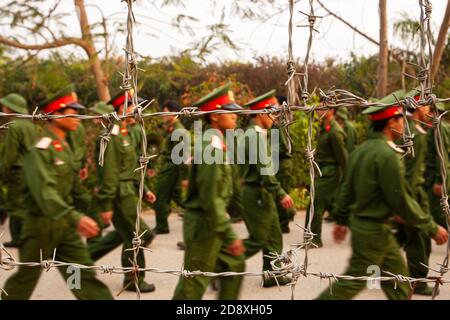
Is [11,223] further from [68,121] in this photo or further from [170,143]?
[68,121]

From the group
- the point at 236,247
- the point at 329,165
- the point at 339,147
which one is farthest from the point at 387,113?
the point at 329,165

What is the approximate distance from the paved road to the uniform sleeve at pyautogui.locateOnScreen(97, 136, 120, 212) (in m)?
0.80

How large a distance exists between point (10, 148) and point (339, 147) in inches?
137

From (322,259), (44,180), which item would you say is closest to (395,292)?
(44,180)

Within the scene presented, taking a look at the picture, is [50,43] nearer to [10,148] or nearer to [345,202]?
[10,148]

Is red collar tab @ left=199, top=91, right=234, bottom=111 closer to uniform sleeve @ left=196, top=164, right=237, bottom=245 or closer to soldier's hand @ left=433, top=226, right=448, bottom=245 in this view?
uniform sleeve @ left=196, top=164, right=237, bottom=245

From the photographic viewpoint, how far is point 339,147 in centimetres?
648

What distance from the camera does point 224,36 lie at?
6.47 meters

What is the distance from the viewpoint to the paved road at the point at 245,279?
4.87 metres

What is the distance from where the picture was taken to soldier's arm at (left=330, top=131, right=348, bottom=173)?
645 cm

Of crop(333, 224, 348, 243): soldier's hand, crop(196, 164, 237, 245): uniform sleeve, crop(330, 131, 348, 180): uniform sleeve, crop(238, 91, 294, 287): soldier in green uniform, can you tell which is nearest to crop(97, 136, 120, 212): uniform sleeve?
crop(238, 91, 294, 287): soldier in green uniform

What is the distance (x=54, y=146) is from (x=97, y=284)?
89 centimetres

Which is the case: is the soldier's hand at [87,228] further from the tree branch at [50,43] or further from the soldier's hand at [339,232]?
the tree branch at [50,43]

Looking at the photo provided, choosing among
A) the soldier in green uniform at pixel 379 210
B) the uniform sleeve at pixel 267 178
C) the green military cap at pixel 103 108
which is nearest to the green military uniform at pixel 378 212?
the soldier in green uniform at pixel 379 210
